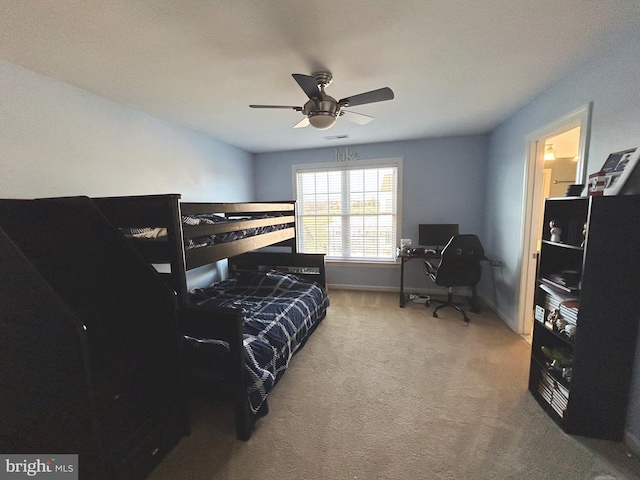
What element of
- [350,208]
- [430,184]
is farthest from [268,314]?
[430,184]

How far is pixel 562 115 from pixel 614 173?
2.74 ft

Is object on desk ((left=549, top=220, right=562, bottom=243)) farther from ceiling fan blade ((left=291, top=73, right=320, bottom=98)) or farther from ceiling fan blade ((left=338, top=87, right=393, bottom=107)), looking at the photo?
ceiling fan blade ((left=291, top=73, right=320, bottom=98))

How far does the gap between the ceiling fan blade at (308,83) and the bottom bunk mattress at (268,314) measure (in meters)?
1.64

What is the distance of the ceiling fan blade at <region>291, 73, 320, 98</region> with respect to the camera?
1511mm

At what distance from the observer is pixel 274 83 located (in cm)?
202

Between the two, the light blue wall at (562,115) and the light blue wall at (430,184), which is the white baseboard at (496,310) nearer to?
the light blue wall at (562,115)

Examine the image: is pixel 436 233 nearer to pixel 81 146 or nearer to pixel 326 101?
pixel 326 101

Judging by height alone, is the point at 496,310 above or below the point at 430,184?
below

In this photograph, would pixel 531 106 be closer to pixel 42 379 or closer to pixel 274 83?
pixel 274 83

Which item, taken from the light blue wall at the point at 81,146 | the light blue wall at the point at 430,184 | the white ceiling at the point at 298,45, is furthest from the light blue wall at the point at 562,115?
the light blue wall at the point at 81,146

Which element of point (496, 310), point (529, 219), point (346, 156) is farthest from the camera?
point (346, 156)

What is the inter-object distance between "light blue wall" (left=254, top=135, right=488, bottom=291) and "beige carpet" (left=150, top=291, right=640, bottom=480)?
1721 mm

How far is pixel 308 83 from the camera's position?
5.28ft

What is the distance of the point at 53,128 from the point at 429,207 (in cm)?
417
